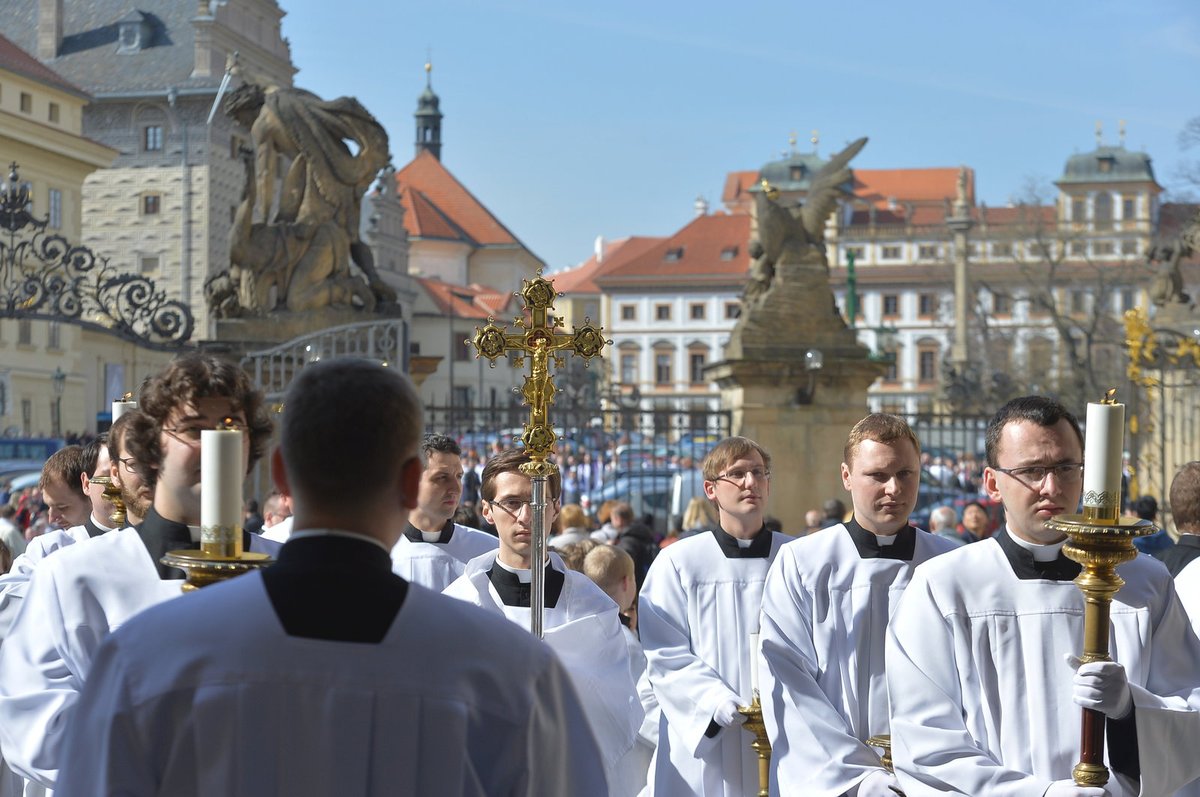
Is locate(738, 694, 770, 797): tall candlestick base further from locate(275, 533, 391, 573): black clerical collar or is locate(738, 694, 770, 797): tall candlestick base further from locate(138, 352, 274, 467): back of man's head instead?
locate(275, 533, 391, 573): black clerical collar

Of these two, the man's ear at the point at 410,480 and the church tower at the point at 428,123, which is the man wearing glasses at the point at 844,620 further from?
the church tower at the point at 428,123

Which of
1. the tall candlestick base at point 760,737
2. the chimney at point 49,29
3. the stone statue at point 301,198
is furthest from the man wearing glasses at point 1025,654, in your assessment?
the chimney at point 49,29

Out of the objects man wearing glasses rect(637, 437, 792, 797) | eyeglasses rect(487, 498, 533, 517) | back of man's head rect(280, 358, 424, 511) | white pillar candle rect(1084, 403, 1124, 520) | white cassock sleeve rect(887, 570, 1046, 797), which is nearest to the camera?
back of man's head rect(280, 358, 424, 511)

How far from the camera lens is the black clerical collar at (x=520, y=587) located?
650 centimetres

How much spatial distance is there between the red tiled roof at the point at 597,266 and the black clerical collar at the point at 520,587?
3432 inches

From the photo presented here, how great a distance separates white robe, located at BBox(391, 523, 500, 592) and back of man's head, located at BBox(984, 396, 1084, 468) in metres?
3.23

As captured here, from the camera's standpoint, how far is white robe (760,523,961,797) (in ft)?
19.8

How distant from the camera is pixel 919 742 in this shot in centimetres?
483

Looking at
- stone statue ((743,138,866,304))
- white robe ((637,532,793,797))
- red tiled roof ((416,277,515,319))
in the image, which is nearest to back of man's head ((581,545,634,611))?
white robe ((637,532,793,797))

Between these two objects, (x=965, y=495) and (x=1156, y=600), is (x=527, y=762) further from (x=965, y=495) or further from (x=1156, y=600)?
(x=965, y=495)

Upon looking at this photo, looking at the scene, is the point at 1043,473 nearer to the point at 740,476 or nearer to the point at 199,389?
the point at 199,389

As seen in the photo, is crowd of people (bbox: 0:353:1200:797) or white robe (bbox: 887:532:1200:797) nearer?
crowd of people (bbox: 0:353:1200:797)

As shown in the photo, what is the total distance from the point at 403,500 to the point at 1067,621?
9.03ft

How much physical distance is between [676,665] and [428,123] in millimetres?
122743
